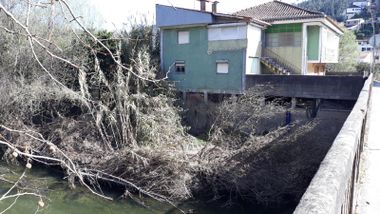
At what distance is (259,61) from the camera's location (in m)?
20.5

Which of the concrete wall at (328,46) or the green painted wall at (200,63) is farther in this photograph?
the concrete wall at (328,46)

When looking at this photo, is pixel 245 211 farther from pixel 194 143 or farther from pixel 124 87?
pixel 124 87

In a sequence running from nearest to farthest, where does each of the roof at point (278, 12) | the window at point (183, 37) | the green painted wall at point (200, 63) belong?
the green painted wall at point (200, 63) → the roof at point (278, 12) → the window at point (183, 37)

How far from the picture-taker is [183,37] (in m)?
21.5

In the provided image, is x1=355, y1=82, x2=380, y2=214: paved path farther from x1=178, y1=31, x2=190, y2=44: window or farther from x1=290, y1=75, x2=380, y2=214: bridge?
x1=178, y1=31, x2=190, y2=44: window

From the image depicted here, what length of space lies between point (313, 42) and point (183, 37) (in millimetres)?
8250

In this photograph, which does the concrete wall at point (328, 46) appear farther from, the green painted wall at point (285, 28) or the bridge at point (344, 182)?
the bridge at point (344, 182)

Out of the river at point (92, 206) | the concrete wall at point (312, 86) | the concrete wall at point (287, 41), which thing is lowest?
the river at point (92, 206)

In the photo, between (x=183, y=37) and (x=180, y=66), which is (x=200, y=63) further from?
(x=183, y=37)

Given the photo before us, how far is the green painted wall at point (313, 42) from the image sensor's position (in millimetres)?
21656

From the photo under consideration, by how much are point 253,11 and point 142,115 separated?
13.0m

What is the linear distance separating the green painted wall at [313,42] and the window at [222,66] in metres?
6.10

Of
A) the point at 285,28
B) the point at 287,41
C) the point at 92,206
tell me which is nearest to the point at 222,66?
the point at 287,41

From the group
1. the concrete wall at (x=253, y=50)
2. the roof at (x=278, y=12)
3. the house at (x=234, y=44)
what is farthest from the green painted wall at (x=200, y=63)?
the roof at (x=278, y=12)
